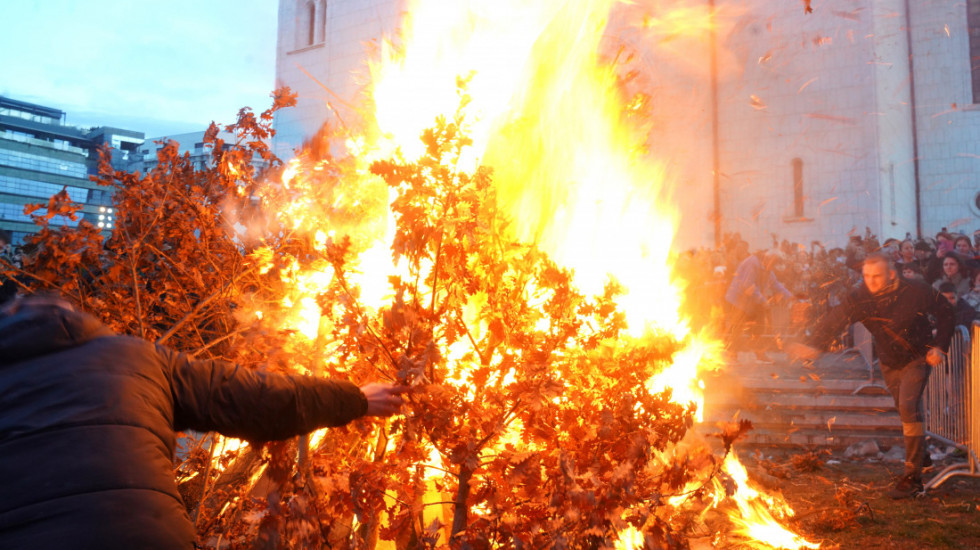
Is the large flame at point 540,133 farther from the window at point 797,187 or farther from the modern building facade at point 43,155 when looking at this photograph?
the modern building facade at point 43,155

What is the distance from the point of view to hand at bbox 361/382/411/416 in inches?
107

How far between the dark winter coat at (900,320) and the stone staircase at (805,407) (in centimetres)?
237

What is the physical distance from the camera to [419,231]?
3021 mm

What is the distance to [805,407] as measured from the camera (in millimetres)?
9922

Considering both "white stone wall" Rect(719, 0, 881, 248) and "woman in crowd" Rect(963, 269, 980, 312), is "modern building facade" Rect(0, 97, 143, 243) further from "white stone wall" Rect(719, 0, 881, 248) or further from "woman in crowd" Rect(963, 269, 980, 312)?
"woman in crowd" Rect(963, 269, 980, 312)

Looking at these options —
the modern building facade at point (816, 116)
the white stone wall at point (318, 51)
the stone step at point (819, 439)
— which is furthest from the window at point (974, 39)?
the white stone wall at point (318, 51)

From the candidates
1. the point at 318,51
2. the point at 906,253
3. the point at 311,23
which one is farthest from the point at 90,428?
the point at 311,23

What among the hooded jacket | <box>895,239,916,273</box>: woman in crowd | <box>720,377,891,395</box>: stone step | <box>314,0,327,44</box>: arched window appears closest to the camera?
the hooded jacket

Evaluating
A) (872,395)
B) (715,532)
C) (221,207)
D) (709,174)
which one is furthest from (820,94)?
(221,207)

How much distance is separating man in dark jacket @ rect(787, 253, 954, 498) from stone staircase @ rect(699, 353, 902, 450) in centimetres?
214

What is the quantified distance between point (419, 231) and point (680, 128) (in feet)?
67.0

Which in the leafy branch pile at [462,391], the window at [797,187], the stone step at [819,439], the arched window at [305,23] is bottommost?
the stone step at [819,439]

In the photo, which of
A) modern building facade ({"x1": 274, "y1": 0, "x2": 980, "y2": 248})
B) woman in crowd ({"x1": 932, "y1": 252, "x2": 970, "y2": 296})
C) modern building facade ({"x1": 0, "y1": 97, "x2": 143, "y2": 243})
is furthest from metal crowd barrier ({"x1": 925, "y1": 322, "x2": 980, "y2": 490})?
modern building facade ({"x1": 0, "y1": 97, "x2": 143, "y2": 243})

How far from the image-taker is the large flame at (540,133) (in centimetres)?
398
